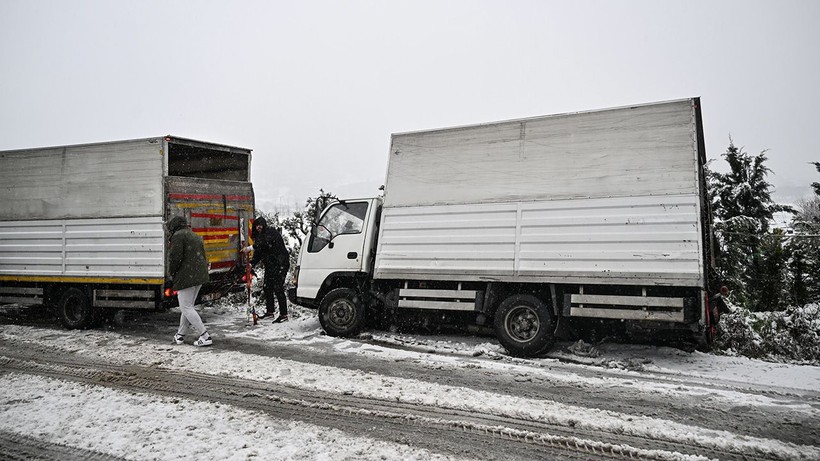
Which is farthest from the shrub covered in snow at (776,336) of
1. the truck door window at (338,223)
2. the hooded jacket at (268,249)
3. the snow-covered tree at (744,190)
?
the snow-covered tree at (744,190)

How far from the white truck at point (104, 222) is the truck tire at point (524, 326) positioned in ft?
17.3

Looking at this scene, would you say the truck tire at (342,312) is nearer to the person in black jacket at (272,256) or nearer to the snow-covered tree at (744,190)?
the person in black jacket at (272,256)

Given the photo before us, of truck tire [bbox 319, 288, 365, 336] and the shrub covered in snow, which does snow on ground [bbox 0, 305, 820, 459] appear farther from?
the shrub covered in snow

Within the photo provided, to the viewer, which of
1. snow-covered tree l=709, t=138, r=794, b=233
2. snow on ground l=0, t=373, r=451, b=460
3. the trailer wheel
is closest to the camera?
snow on ground l=0, t=373, r=451, b=460

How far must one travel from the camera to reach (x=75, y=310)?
8.43 m

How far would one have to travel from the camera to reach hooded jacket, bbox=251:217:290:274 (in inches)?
341

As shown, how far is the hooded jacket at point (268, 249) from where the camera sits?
8656mm

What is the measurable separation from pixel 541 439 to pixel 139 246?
7113mm

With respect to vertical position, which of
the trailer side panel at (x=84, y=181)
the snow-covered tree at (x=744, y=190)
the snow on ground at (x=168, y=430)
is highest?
the snow-covered tree at (x=744, y=190)

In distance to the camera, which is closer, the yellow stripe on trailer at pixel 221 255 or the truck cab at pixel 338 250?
the truck cab at pixel 338 250

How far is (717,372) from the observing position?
552 cm

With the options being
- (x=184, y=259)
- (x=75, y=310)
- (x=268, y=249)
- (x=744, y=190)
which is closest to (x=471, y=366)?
(x=184, y=259)

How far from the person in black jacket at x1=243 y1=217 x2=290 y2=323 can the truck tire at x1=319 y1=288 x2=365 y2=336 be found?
150 centimetres

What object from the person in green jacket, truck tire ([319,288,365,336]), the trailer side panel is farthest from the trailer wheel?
truck tire ([319,288,365,336])
